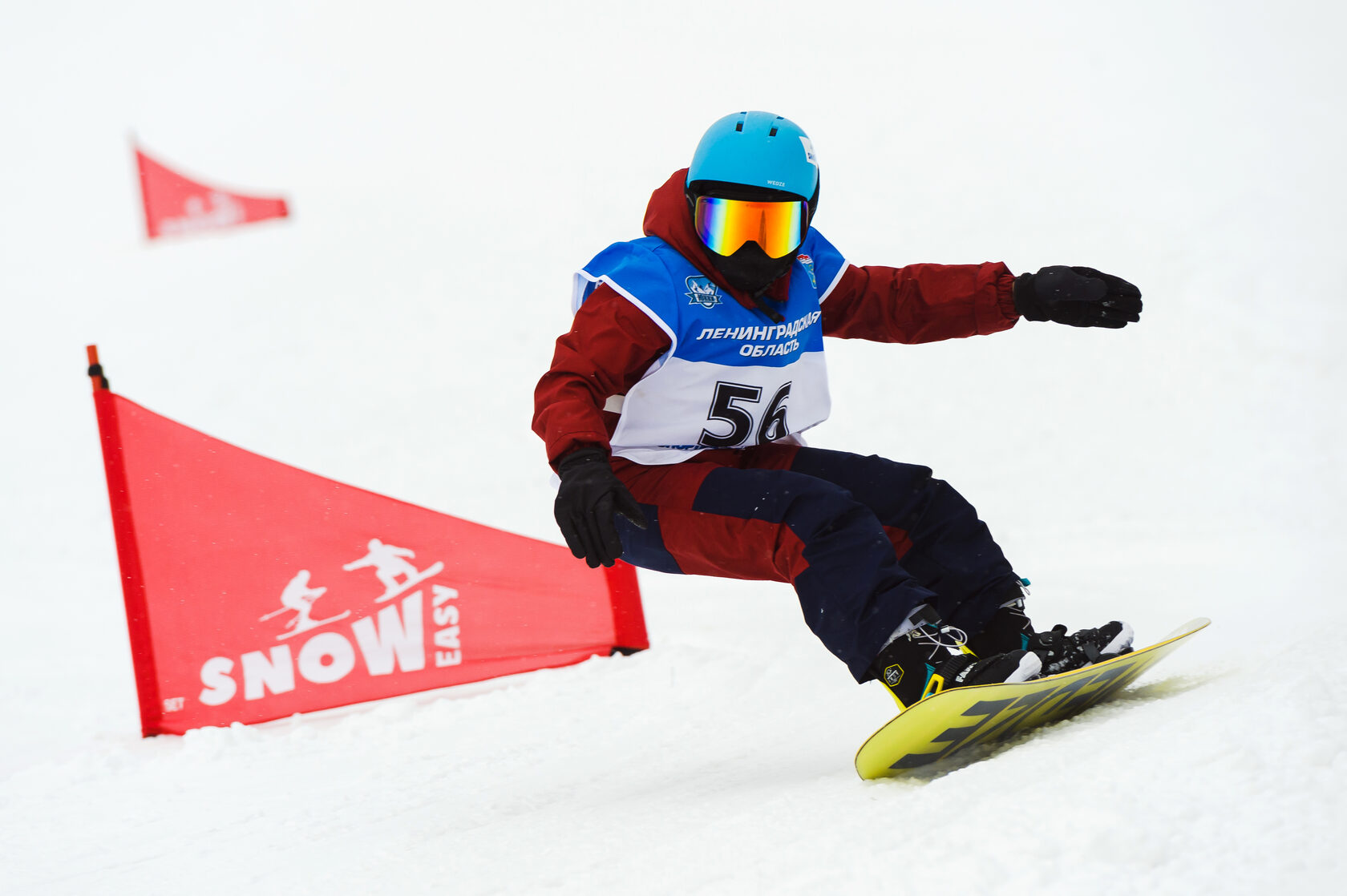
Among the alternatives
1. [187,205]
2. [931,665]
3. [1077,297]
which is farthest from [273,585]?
[187,205]

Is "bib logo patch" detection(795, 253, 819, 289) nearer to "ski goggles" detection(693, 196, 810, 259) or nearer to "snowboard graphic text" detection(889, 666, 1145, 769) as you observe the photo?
"ski goggles" detection(693, 196, 810, 259)

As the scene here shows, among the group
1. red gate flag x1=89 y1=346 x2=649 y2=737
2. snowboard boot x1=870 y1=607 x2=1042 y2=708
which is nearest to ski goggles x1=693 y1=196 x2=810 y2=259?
snowboard boot x1=870 y1=607 x2=1042 y2=708

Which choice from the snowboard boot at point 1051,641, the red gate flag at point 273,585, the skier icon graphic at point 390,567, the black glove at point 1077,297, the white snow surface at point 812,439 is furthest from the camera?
the skier icon graphic at point 390,567

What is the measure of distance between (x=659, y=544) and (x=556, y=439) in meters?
0.44

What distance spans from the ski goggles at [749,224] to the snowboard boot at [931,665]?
3.19 ft

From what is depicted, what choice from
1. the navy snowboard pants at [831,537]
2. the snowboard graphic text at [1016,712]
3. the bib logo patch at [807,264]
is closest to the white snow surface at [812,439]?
the snowboard graphic text at [1016,712]

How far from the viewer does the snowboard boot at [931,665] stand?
7.06 feet

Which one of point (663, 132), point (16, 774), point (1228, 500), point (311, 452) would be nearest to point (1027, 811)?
point (16, 774)

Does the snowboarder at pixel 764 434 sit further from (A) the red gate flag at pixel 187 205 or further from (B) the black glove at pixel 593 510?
(A) the red gate flag at pixel 187 205

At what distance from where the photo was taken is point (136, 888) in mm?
2324

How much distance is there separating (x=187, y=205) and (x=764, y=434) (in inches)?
469

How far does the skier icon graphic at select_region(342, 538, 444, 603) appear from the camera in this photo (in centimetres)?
382

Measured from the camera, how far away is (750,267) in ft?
8.55

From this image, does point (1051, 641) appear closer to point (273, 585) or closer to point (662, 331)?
point (662, 331)
